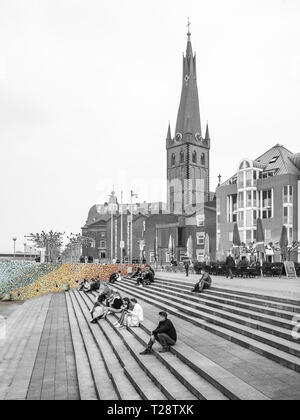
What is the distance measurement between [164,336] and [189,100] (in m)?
105

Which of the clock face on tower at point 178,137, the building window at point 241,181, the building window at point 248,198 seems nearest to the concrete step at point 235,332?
the building window at point 248,198

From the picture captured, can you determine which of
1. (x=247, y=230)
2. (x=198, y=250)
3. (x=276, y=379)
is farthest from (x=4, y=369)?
(x=198, y=250)

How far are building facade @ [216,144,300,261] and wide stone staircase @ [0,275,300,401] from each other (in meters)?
33.1

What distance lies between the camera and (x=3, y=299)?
4009 centimetres

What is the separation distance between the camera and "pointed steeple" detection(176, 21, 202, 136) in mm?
109875

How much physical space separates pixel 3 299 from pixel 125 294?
781 inches

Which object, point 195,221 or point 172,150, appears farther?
Result: point 172,150

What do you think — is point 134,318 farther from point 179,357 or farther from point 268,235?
point 268,235

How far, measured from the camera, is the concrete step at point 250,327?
31.3 feet

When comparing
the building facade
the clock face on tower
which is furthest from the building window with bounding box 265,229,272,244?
the clock face on tower

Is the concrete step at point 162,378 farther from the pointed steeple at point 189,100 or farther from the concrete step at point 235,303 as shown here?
the pointed steeple at point 189,100

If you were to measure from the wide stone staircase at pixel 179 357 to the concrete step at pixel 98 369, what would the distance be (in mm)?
23
